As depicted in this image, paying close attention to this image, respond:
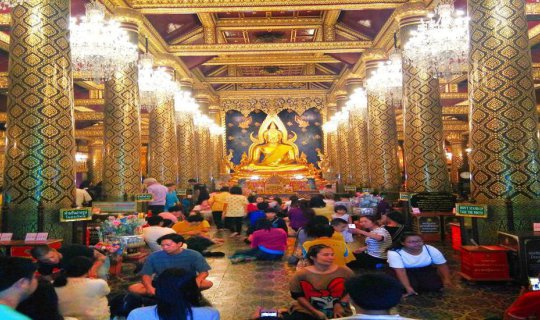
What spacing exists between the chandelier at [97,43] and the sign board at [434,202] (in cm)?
566

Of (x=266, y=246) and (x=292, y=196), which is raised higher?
(x=292, y=196)

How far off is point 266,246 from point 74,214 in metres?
2.51

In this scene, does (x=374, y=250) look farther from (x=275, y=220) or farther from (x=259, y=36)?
(x=259, y=36)

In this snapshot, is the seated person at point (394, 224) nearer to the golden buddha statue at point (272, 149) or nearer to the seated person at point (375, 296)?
the seated person at point (375, 296)

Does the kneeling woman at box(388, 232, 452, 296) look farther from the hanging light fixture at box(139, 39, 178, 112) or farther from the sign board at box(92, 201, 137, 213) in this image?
the hanging light fixture at box(139, 39, 178, 112)

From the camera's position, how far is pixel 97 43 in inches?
273

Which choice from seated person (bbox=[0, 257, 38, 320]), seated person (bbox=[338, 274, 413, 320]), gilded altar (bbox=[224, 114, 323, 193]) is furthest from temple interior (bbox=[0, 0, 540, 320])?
gilded altar (bbox=[224, 114, 323, 193])

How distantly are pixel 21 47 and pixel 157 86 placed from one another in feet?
15.2

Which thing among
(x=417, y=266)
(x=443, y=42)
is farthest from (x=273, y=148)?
(x=417, y=266)

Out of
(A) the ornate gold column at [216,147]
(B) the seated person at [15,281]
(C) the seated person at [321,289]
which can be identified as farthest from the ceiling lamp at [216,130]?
(B) the seated person at [15,281]

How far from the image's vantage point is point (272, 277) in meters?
5.07

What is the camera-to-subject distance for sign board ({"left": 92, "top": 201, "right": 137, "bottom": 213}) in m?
7.79

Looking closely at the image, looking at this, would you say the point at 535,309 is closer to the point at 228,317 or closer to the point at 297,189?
the point at 228,317

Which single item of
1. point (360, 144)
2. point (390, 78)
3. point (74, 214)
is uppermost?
point (390, 78)
